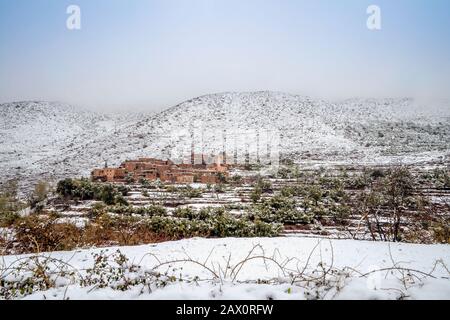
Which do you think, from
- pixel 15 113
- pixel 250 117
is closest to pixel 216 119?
pixel 250 117

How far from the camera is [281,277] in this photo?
2609 mm

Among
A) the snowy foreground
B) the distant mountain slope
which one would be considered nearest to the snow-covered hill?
the distant mountain slope

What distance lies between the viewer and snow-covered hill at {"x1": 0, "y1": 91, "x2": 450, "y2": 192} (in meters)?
19.2

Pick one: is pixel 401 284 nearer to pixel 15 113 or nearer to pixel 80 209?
pixel 80 209

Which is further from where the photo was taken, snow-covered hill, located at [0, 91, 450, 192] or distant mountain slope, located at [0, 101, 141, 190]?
snow-covered hill, located at [0, 91, 450, 192]

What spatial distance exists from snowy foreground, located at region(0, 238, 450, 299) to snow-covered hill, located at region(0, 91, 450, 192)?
14509mm

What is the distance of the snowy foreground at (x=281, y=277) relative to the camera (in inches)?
86.7

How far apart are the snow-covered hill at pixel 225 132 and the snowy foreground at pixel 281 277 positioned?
14.5m

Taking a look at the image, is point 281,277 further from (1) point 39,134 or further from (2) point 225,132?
(2) point 225,132

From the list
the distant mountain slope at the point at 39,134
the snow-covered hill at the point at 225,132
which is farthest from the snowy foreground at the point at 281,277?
the distant mountain slope at the point at 39,134

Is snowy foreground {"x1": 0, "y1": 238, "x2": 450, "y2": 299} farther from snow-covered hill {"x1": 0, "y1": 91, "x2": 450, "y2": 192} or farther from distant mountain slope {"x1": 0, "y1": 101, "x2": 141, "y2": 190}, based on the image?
distant mountain slope {"x1": 0, "y1": 101, "x2": 141, "y2": 190}

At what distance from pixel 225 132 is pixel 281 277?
1019 inches

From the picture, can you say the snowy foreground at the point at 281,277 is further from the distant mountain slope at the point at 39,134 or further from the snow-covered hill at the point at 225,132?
the distant mountain slope at the point at 39,134
